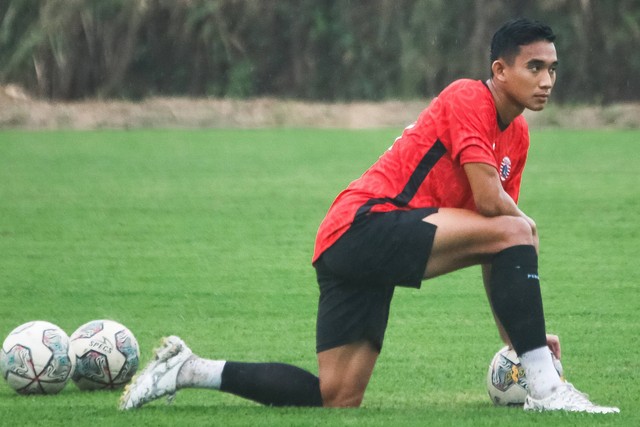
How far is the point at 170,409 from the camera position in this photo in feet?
17.8

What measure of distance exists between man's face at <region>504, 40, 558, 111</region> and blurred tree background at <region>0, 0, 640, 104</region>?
29780mm

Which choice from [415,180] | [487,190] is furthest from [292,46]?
[487,190]

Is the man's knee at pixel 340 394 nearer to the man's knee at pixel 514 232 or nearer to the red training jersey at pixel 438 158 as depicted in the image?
the red training jersey at pixel 438 158

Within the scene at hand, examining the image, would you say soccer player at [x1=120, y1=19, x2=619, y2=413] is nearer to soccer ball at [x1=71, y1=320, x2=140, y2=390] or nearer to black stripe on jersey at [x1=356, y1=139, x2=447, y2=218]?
black stripe on jersey at [x1=356, y1=139, x2=447, y2=218]

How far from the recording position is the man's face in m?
5.14

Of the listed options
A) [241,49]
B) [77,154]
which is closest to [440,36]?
[241,49]

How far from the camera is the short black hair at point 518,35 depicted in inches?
203

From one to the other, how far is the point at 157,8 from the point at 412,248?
1256 inches

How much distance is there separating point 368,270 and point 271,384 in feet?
2.10

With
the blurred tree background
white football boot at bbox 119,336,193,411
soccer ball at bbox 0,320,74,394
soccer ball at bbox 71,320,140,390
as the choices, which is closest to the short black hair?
white football boot at bbox 119,336,193,411

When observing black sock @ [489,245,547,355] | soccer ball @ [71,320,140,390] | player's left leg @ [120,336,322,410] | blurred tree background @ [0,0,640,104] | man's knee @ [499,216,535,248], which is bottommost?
blurred tree background @ [0,0,640,104]

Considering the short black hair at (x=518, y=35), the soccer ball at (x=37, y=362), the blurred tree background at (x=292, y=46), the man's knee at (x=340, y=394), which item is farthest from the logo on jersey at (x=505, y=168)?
the blurred tree background at (x=292, y=46)

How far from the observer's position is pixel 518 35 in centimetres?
516

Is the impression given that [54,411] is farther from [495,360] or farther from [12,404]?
[495,360]
